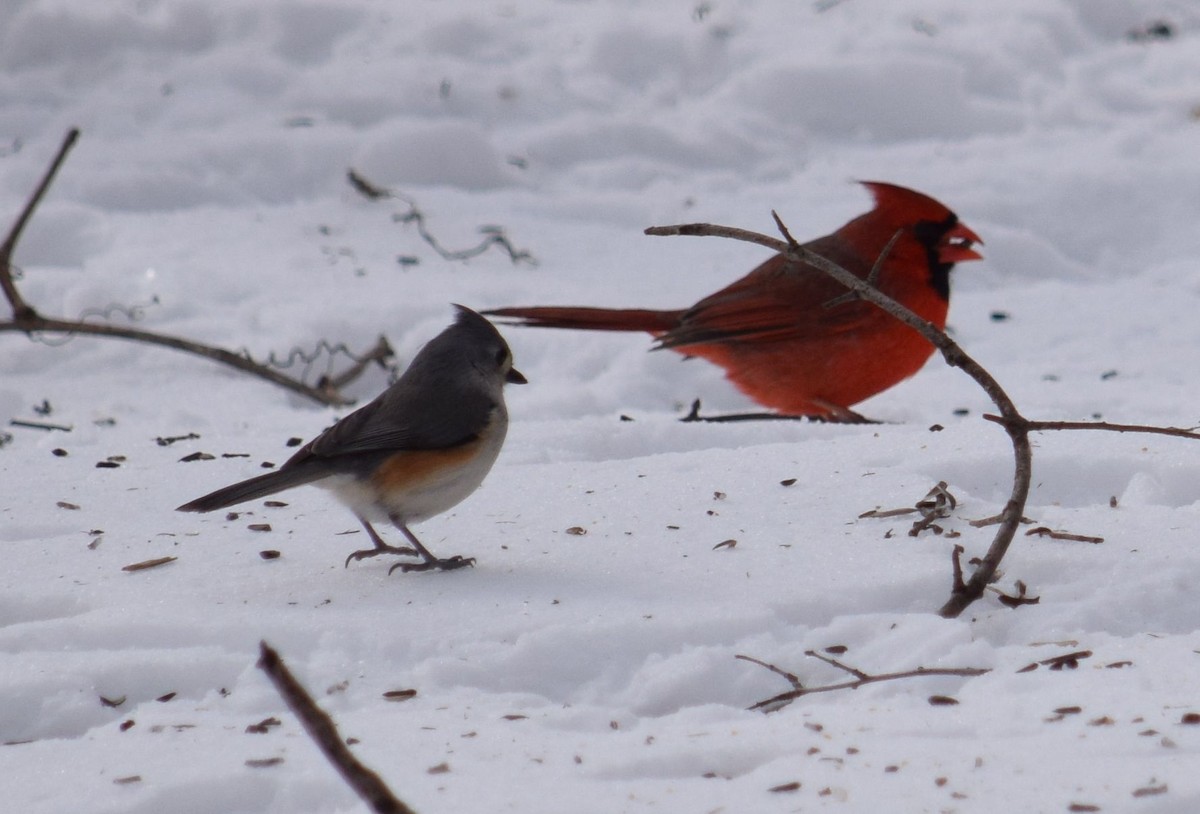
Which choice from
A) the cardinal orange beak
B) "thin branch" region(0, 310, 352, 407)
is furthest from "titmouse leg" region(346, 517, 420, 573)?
the cardinal orange beak

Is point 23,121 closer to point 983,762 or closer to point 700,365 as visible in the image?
point 700,365

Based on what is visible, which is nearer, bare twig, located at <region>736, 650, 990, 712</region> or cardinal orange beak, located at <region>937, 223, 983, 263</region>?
bare twig, located at <region>736, 650, 990, 712</region>

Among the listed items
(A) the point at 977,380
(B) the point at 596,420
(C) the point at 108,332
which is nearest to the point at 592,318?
(B) the point at 596,420

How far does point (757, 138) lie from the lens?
8008 millimetres

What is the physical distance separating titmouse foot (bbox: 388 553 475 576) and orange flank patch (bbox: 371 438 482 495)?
0.17 meters

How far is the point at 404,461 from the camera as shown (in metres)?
3.42

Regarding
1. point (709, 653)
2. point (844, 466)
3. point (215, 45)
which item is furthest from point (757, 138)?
point (709, 653)

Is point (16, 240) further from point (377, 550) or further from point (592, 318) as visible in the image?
point (377, 550)

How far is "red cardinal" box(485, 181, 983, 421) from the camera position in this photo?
Result: 525 cm

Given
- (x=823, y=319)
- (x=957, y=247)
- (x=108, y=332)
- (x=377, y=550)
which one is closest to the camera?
(x=377, y=550)

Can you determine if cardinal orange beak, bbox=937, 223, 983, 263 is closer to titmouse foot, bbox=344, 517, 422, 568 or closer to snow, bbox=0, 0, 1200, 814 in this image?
snow, bbox=0, 0, 1200, 814

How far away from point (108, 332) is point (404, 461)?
84.2 inches

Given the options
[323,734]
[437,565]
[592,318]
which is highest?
[323,734]

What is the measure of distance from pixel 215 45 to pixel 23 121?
3.91 feet
